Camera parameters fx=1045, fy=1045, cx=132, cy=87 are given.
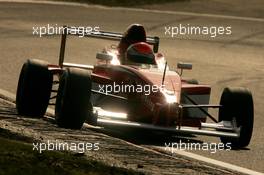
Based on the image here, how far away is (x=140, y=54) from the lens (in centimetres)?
1461

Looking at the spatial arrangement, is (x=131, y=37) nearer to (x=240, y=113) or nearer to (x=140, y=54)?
(x=140, y=54)

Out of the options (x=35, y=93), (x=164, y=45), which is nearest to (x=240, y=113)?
(x=35, y=93)

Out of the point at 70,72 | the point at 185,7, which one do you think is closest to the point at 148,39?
the point at 70,72

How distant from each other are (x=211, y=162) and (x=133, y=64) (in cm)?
309

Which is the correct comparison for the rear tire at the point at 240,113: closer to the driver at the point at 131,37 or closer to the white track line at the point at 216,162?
the white track line at the point at 216,162

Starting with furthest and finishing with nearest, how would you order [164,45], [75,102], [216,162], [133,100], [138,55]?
[164,45], [138,55], [133,100], [75,102], [216,162]

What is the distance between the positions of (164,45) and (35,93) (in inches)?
471

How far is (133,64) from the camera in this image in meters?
14.5

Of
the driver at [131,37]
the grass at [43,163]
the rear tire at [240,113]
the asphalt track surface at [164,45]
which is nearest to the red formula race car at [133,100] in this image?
the rear tire at [240,113]

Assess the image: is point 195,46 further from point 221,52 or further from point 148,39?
point 148,39

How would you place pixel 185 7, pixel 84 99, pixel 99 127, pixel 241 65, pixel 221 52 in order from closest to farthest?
pixel 84 99
pixel 99 127
pixel 241 65
pixel 221 52
pixel 185 7

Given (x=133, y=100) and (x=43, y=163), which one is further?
(x=133, y=100)

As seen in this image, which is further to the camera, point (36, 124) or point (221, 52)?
point (221, 52)

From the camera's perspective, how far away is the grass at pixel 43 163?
8984 mm
